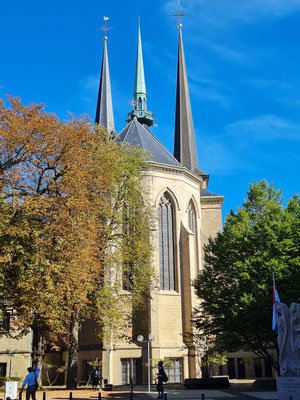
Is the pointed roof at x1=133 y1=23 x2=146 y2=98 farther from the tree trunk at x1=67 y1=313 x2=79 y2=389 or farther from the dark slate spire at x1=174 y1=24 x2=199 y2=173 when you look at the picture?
the tree trunk at x1=67 y1=313 x2=79 y2=389

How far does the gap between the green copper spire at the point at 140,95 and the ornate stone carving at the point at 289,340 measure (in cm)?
3449

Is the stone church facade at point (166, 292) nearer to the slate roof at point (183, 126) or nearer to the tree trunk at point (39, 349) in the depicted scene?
the slate roof at point (183, 126)

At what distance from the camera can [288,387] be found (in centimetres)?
1408

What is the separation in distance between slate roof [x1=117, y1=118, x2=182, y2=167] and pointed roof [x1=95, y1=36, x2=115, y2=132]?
163 inches

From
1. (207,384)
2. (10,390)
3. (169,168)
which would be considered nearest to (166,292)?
(169,168)

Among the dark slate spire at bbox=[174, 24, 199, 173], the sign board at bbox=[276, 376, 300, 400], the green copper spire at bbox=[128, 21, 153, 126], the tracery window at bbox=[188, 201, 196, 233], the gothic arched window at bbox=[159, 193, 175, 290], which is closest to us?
the sign board at bbox=[276, 376, 300, 400]

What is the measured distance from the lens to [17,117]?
2136 centimetres

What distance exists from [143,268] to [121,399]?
33.7 feet

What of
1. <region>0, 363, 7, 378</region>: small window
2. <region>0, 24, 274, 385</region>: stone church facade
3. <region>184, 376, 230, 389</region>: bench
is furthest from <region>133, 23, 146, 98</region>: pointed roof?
<region>184, 376, 230, 389</region>: bench

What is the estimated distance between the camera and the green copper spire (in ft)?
168

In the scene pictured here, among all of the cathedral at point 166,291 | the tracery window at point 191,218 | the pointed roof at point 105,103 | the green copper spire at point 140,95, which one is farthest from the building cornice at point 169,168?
the pointed roof at point 105,103

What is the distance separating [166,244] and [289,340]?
70.7 ft

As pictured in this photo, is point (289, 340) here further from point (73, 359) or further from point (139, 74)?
point (139, 74)

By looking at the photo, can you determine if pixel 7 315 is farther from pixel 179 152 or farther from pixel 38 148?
pixel 179 152
